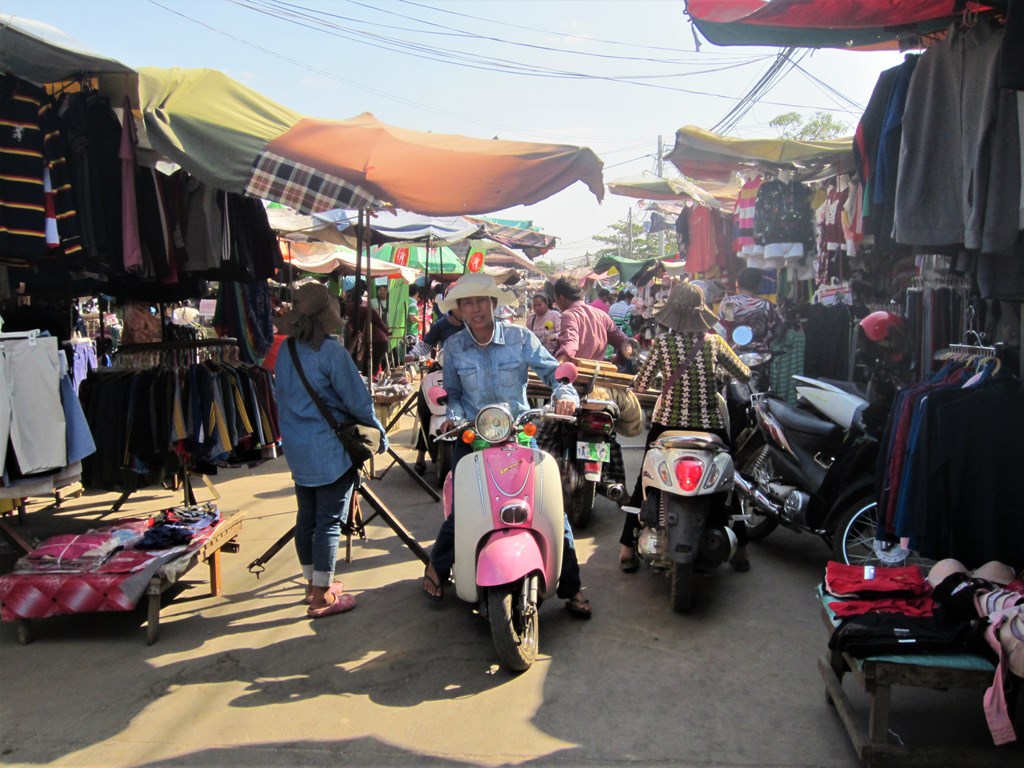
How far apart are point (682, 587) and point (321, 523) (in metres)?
1.97

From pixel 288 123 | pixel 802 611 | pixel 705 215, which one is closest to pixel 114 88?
pixel 288 123

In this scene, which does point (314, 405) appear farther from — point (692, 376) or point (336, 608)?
point (692, 376)

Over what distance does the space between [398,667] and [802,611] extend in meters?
2.21

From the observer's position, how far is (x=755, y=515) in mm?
5469

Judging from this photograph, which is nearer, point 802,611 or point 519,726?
point 519,726

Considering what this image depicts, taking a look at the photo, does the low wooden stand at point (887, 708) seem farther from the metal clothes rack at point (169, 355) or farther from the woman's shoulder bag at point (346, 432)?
the metal clothes rack at point (169, 355)

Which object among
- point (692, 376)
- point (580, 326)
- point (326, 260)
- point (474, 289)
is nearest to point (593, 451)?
point (692, 376)

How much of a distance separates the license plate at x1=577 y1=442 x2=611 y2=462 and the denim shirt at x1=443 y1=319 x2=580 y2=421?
2.44 feet

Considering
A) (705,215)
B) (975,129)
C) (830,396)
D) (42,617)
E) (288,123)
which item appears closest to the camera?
(975,129)

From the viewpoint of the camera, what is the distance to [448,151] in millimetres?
4449

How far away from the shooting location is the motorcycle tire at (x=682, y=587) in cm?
413

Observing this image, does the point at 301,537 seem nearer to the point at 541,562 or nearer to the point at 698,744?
the point at 541,562

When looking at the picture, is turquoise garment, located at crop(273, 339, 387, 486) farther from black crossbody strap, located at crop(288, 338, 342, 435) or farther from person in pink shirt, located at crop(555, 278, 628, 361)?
person in pink shirt, located at crop(555, 278, 628, 361)

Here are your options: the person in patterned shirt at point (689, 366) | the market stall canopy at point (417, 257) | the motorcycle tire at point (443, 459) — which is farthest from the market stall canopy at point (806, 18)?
the market stall canopy at point (417, 257)
